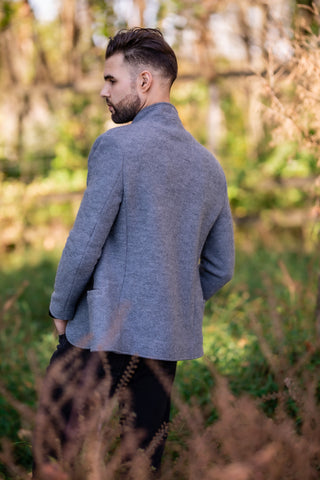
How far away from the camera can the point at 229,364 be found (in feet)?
11.3

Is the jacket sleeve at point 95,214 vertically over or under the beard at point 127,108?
under

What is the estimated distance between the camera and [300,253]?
6.23 metres

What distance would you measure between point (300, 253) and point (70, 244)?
4.77 metres

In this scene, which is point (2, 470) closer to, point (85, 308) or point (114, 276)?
point (85, 308)

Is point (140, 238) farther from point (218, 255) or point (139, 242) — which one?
point (218, 255)

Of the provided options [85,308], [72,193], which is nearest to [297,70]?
[85,308]

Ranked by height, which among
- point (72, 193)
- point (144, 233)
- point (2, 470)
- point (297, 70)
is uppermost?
point (297, 70)

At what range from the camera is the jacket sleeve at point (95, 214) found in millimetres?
1792

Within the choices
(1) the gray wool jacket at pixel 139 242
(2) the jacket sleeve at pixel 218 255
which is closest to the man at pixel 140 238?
(1) the gray wool jacket at pixel 139 242

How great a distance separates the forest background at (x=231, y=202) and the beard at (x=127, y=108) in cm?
91

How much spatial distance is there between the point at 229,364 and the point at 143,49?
217 centimetres

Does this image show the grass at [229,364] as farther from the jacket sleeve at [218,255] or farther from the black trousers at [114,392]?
the jacket sleeve at [218,255]

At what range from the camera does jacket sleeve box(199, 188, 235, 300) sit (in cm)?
220

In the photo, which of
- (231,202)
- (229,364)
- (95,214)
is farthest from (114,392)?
(231,202)
